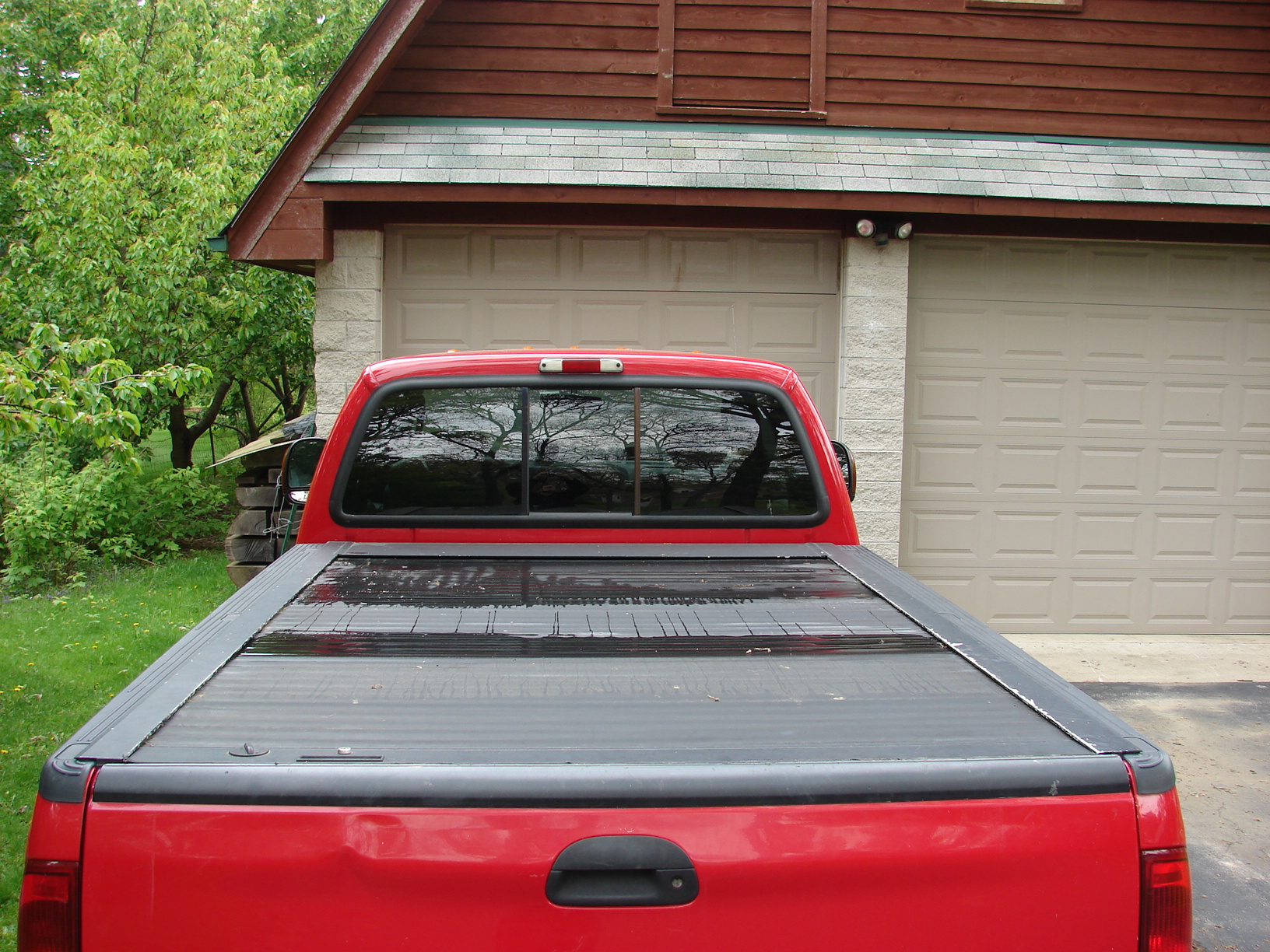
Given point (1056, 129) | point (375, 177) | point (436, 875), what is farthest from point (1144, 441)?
point (436, 875)

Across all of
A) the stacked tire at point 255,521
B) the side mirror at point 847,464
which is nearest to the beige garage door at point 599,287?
the stacked tire at point 255,521

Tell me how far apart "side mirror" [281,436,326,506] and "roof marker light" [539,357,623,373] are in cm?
106

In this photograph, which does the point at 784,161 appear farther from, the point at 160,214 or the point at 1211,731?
the point at 160,214

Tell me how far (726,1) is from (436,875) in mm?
7077

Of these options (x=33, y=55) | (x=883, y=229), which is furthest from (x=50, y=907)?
(x=33, y=55)

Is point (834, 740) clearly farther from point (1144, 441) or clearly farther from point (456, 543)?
point (1144, 441)

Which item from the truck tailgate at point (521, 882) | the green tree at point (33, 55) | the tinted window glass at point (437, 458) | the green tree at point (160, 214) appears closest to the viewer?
the truck tailgate at point (521, 882)

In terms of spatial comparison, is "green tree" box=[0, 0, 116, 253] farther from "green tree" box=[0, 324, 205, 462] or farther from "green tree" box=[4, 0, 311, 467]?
"green tree" box=[0, 324, 205, 462]

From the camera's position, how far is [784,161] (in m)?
6.83

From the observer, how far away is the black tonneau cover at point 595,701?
1.46m

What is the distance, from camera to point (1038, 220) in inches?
282

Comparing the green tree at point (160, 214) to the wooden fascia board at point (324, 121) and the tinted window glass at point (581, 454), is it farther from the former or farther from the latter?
the tinted window glass at point (581, 454)

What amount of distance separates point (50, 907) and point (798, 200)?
19.9 feet

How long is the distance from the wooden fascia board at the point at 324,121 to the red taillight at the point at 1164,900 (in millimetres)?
6300
